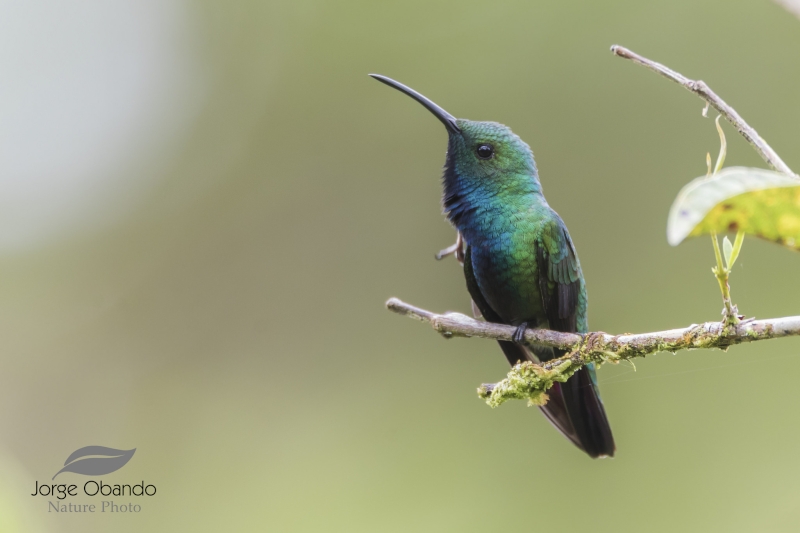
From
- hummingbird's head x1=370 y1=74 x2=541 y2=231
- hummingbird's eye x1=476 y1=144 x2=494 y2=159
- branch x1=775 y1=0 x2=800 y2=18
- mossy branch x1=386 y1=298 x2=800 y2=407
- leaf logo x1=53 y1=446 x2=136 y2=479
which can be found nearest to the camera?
branch x1=775 y1=0 x2=800 y2=18

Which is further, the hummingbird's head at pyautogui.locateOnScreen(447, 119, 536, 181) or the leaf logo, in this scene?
the leaf logo

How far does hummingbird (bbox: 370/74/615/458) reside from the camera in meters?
2.75

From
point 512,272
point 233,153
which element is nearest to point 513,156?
point 512,272

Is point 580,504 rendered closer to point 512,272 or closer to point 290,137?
point 512,272

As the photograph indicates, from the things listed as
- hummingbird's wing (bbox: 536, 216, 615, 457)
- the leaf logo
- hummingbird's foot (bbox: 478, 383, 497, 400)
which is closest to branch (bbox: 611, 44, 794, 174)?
hummingbird's foot (bbox: 478, 383, 497, 400)

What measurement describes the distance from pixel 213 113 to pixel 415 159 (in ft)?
9.87

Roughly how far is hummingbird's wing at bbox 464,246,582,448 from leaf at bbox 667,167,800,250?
1.85 meters

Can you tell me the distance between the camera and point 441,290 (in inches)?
289

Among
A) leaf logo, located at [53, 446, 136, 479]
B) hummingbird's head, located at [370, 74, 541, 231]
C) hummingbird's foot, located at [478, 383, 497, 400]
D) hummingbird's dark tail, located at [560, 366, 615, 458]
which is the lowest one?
hummingbird's dark tail, located at [560, 366, 615, 458]

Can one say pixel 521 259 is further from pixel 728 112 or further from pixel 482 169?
pixel 728 112

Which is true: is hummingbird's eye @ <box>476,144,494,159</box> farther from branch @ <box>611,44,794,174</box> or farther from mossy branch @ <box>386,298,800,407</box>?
branch @ <box>611,44,794,174</box>

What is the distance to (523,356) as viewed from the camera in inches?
119

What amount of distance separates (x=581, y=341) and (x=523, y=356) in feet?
3.57

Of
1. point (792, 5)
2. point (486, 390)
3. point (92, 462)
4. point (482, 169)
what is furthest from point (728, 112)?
point (92, 462)
